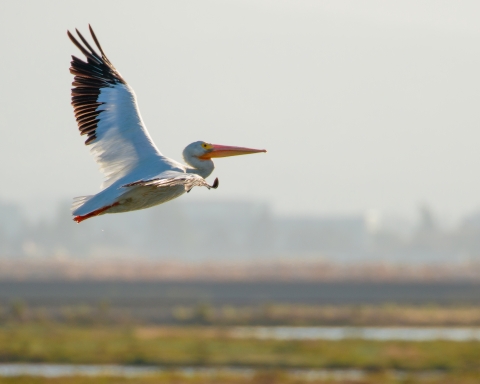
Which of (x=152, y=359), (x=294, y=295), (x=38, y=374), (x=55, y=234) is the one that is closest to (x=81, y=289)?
(x=294, y=295)

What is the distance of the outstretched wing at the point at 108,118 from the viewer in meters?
9.27

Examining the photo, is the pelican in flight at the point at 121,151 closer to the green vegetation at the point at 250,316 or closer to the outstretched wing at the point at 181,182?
the outstretched wing at the point at 181,182

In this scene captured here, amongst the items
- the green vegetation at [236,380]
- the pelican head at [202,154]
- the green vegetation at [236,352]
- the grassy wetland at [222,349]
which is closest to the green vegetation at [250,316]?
the grassy wetland at [222,349]

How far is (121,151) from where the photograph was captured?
9367mm

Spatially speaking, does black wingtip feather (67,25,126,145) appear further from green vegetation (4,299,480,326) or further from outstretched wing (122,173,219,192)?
green vegetation (4,299,480,326)

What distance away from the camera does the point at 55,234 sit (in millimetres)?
163250

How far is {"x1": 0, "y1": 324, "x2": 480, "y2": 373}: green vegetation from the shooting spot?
2538 cm

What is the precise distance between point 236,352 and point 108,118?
58.9ft

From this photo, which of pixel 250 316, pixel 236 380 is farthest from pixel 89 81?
pixel 250 316

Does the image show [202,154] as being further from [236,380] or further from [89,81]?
[236,380]

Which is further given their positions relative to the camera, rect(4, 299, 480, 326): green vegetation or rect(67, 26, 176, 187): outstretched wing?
rect(4, 299, 480, 326): green vegetation

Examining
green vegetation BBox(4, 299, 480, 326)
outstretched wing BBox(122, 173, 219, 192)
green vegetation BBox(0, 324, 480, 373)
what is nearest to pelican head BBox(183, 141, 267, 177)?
outstretched wing BBox(122, 173, 219, 192)

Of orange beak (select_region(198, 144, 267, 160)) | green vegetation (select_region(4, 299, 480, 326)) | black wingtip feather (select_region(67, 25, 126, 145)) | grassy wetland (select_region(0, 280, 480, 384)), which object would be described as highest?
black wingtip feather (select_region(67, 25, 126, 145))

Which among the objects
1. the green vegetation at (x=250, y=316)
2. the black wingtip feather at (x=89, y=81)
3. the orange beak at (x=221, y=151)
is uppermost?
the black wingtip feather at (x=89, y=81)
